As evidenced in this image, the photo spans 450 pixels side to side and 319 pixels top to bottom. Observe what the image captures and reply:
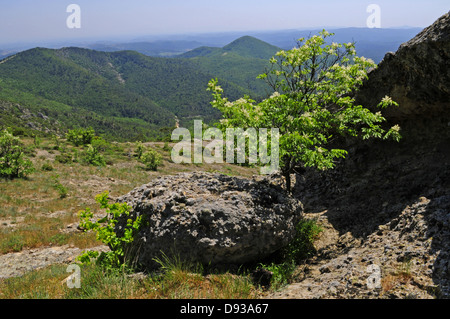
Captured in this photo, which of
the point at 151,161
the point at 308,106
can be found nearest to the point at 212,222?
the point at 308,106

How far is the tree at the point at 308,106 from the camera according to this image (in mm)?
6523

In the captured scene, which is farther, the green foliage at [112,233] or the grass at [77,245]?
the green foliage at [112,233]

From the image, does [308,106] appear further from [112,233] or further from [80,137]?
[80,137]

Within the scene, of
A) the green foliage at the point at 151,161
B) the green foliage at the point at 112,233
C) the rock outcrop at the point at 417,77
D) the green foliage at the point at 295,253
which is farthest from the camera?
the green foliage at the point at 151,161

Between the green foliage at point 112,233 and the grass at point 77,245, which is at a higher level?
the green foliage at point 112,233

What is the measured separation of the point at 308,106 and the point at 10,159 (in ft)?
88.2

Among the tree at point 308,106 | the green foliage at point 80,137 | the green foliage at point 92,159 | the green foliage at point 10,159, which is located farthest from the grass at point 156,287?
the green foliage at point 80,137

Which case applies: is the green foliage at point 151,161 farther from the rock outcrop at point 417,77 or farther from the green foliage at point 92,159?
the rock outcrop at point 417,77

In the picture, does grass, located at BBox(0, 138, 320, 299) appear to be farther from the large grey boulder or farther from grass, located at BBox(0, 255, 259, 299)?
the large grey boulder

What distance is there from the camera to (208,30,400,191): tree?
6.52 meters

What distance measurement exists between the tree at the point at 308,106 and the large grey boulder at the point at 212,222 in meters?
1.43

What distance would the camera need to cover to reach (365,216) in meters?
7.73

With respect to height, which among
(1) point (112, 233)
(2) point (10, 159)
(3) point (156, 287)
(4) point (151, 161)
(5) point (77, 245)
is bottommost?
(4) point (151, 161)

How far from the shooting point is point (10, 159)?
23.8 metres
